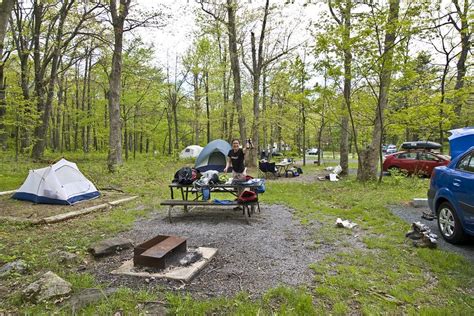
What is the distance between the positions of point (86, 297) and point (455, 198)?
4.98 m

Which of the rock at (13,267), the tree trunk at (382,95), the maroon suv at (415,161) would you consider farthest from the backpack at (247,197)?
the maroon suv at (415,161)

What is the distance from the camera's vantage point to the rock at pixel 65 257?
392cm

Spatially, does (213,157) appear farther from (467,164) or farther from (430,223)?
(467,164)

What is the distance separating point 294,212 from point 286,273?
11.6 ft

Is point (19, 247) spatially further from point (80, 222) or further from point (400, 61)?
point (400, 61)

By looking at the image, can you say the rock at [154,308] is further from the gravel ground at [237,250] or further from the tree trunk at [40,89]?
the tree trunk at [40,89]

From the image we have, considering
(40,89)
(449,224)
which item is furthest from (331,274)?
(40,89)

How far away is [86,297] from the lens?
9.89 ft

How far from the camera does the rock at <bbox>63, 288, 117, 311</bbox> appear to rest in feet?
9.49

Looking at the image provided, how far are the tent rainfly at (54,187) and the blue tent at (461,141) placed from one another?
9.13 metres

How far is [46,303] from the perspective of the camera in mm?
2920

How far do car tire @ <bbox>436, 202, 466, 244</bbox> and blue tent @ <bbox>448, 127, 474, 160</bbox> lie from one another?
94.4 inches

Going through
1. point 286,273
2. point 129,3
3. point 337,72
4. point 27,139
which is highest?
point 129,3

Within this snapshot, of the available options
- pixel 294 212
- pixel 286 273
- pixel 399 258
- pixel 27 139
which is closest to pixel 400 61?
pixel 294 212
